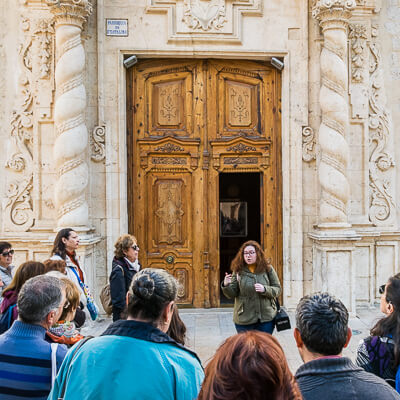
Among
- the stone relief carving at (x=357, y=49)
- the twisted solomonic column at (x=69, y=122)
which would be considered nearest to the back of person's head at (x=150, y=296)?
the twisted solomonic column at (x=69, y=122)

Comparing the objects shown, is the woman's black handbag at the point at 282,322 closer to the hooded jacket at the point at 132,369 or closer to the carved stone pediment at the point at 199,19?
the hooded jacket at the point at 132,369

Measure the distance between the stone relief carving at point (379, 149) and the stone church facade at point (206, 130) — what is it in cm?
2

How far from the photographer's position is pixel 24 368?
7.45ft

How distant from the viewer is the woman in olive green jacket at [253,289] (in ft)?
15.6

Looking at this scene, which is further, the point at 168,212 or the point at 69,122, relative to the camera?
the point at 168,212

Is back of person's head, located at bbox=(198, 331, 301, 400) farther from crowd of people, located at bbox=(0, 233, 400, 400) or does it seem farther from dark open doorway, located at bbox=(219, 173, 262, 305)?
dark open doorway, located at bbox=(219, 173, 262, 305)

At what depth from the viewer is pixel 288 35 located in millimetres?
7609

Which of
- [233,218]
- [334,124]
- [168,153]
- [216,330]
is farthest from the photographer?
[233,218]

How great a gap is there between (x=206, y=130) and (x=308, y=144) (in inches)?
64.4

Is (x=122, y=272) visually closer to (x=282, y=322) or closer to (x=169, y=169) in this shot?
(x=282, y=322)

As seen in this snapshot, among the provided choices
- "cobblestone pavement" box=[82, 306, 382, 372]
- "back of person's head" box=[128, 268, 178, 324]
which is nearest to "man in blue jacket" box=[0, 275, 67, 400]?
"back of person's head" box=[128, 268, 178, 324]

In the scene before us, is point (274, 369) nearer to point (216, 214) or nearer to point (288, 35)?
point (216, 214)

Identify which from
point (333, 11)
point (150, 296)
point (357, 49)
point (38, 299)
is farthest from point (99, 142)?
point (150, 296)

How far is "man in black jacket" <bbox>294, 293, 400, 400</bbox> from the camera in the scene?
6.04 feet
